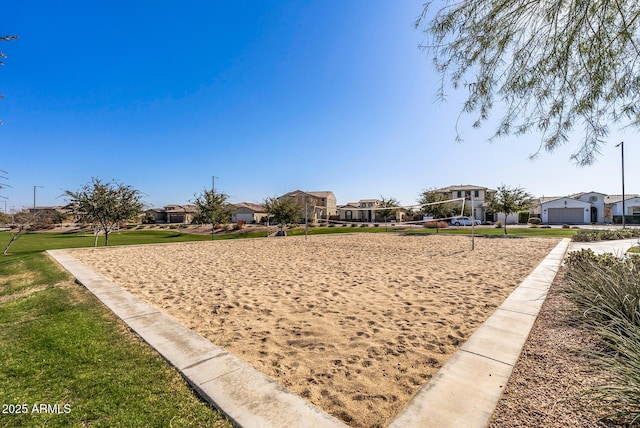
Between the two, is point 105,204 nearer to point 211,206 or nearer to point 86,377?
point 211,206

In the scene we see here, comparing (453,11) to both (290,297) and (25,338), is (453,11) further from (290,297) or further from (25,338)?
(25,338)

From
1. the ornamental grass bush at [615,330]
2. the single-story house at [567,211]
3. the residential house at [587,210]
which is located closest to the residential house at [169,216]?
the ornamental grass bush at [615,330]

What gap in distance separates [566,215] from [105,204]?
57.1 metres

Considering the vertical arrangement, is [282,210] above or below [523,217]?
above

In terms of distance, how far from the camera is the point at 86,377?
283cm

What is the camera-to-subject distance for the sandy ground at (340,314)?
297cm

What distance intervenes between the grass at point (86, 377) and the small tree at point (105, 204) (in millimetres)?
13905

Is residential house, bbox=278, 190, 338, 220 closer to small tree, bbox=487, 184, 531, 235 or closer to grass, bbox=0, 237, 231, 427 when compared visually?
small tree, bbox=487, 184, 531, 235

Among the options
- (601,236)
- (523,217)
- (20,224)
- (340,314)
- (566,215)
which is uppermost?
(566,215)

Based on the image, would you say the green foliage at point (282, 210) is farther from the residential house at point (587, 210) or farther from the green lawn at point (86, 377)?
the residential house at point (587, 210)

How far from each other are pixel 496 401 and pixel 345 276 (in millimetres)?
5778

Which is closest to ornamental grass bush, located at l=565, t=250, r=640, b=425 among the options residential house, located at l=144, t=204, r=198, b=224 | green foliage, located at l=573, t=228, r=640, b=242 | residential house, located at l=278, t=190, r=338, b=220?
green foliage, located at l=573, t=228, r=640, b=242

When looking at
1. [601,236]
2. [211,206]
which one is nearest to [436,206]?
[601,236]

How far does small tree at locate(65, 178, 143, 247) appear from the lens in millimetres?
16438
